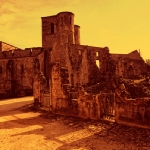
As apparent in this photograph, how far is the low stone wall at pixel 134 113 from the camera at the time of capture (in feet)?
27.8

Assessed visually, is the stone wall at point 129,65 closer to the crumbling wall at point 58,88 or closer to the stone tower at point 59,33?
the stone tower at point 59,33

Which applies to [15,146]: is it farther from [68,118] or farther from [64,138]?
[68,118]

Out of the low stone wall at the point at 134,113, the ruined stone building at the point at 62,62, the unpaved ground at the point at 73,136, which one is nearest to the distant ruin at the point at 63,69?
the ruined stone building at the point at 62,62

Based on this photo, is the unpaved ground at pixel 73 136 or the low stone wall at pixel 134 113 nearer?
the unpaved ground at pixel 73 136

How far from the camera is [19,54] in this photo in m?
35.4

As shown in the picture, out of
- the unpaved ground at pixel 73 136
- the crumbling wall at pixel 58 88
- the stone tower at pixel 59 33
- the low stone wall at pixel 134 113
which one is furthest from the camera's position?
the stone tower at pixel 59 33

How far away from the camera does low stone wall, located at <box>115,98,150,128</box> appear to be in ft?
27.8

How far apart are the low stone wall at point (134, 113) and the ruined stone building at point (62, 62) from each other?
885 inches

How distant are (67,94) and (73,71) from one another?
20.0 metres

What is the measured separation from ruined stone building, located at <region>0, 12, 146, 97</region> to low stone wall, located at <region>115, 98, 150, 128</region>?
22491 mm

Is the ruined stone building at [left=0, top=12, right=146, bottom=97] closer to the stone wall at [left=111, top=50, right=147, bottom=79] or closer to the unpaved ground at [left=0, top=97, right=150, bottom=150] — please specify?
the stone wall at [left=111, top=50, right=147, bottom=79]

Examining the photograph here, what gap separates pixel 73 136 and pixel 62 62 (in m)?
26.8

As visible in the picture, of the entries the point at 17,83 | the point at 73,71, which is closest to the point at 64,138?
the point at 73,71

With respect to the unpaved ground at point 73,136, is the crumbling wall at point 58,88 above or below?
above
